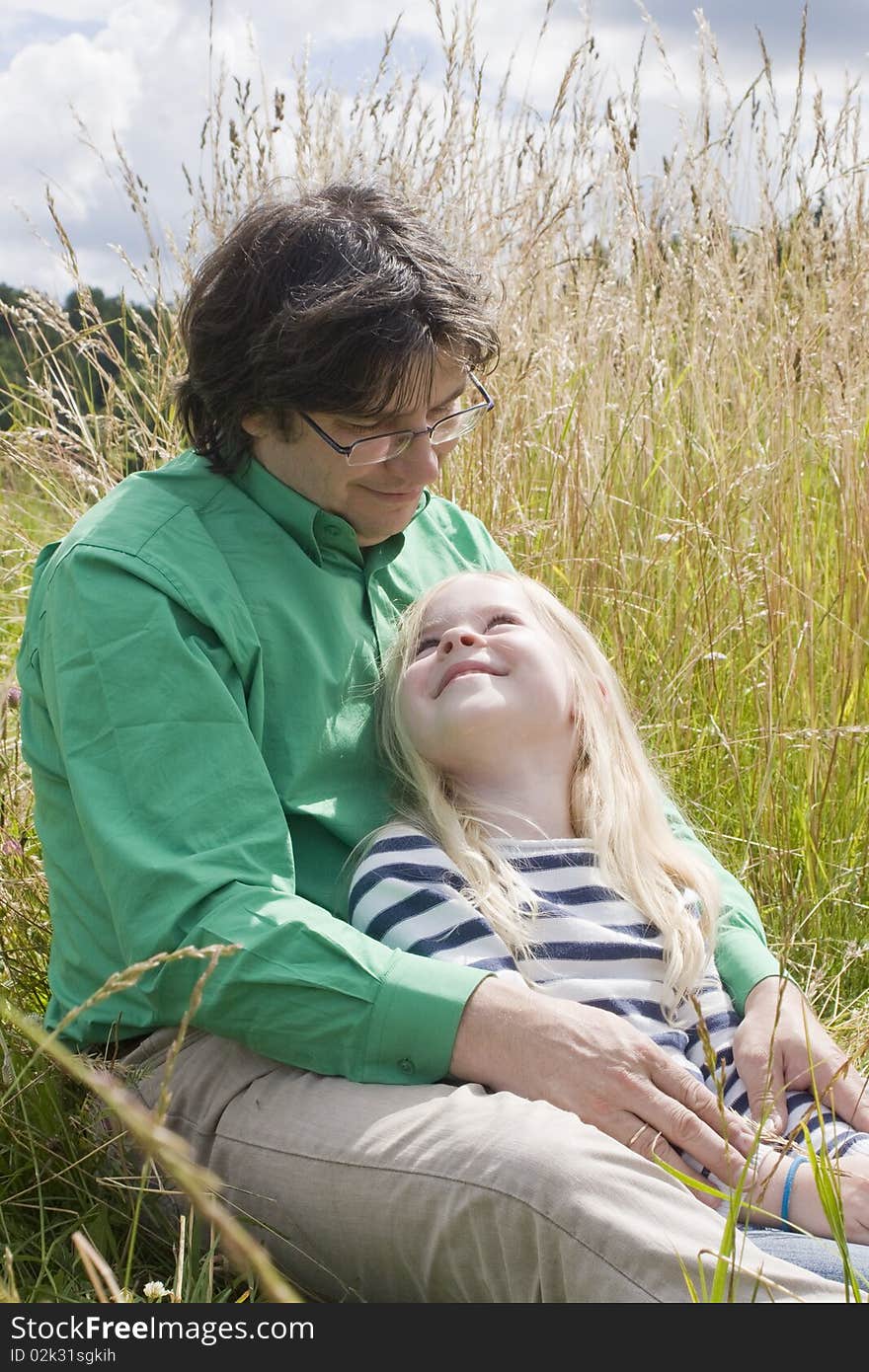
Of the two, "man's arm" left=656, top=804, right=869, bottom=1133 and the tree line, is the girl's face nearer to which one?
"man's arm" left=656, top=804, right=869, bottom=1133

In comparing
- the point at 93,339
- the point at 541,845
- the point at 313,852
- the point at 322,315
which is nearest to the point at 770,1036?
the point at 541,845

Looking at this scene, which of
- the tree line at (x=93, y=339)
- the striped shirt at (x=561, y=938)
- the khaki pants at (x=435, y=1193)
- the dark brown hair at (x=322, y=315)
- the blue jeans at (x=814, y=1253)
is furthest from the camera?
the tree line at (x=93, y=339)

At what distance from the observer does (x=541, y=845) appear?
1.95 m

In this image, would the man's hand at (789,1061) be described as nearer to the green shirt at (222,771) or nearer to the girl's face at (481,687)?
the green shirt at (222,771)

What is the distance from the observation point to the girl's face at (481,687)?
76.7 inches

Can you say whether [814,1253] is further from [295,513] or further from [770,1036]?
[295,513]

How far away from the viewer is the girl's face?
76.7 inches

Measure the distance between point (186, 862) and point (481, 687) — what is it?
544 mm

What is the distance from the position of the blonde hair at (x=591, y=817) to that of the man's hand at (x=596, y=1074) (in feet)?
0.73

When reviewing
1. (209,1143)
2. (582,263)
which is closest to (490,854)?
(209,1143)

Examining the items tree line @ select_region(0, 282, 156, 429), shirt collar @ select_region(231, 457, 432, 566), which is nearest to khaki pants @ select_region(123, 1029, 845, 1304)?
shirt collar @ select_region(231, 457, 432, 566)

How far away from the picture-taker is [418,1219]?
1.46m

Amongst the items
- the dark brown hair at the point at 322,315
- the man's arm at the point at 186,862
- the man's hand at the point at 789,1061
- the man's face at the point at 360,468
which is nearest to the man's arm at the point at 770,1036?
the man's hand at the point at 789,1061

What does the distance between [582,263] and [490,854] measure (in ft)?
8.17
